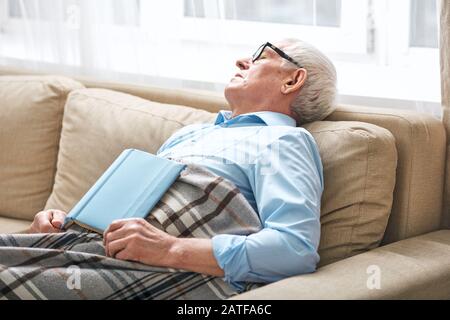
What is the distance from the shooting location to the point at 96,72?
10.0 ft

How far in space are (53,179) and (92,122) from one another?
0.27 meters

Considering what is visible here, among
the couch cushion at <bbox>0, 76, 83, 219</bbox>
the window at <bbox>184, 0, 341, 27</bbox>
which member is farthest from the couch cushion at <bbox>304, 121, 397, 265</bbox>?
the couch cushion at <bbox>0, 76, 83, 219</bbox>

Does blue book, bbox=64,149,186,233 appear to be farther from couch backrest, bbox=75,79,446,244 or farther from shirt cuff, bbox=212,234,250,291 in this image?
couch backrest, bbox=75,79,446,244

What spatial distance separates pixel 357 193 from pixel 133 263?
549 millimetres

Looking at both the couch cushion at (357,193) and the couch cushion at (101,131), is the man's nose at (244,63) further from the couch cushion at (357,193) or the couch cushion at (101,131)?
the couch cushion at (357,193)

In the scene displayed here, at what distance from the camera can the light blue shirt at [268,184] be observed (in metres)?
1.87

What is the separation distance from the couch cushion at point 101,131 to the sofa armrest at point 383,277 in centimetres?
67

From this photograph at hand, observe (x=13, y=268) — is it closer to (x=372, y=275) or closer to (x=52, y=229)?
(x=52, y=229)

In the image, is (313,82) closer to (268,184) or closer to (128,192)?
(268,184)

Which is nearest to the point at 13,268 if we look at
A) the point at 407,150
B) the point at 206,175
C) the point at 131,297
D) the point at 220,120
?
the point at 131,297

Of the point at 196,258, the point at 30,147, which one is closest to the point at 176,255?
the point at 196,258

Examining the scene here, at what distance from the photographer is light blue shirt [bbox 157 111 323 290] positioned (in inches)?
73.4

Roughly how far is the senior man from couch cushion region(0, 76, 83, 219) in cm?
45

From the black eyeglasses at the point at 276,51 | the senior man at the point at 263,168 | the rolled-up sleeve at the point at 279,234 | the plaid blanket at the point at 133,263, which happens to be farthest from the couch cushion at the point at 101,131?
the rolled-up sleeve at the point at 279,234
